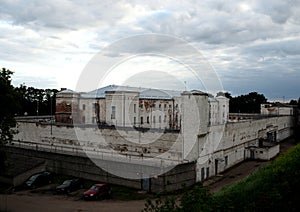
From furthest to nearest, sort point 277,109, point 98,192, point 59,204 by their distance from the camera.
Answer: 1. point 277,109
2. point 98,192
3. point 59,204

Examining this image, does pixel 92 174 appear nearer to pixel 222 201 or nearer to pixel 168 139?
pixel 168 139

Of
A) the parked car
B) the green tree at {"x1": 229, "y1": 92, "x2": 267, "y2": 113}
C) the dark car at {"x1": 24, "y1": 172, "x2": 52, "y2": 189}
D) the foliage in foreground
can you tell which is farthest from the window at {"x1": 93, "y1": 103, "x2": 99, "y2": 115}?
the green tree at {"x1": 229, "y1": 92, "x2": 267, "y2": 113}

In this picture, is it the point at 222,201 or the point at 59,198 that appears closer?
the point at 222,201

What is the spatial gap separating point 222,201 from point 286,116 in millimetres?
41082

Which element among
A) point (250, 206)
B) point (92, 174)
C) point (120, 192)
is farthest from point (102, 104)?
point (250, 206)

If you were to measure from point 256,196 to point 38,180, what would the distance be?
1507 cm

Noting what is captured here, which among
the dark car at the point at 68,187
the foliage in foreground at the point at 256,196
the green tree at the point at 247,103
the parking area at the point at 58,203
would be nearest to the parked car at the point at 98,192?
the parking area at the point at 58,203

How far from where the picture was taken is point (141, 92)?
36.7 m

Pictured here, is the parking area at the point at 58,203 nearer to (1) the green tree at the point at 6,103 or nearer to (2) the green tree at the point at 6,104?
(2) the green tree at the point at 6,104

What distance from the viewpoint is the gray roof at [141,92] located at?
35.1 m

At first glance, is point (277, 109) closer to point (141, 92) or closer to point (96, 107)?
point (141, 92)

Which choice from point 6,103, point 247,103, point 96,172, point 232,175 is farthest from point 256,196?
point 247,103

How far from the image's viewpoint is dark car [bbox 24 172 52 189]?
2080 centimetres

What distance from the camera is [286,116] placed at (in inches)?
1827
